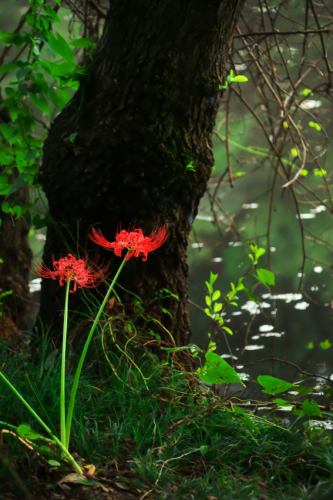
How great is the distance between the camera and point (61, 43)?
1677 millimetres

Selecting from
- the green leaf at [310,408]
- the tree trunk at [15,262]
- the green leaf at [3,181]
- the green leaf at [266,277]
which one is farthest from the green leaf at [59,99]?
the green leaf at [310,408]

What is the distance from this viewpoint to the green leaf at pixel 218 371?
4.37 feet

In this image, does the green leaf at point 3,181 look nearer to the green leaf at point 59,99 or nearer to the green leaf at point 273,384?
the green leaf at point 59,99

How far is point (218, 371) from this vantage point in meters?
1.35

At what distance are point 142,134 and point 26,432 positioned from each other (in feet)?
3.77

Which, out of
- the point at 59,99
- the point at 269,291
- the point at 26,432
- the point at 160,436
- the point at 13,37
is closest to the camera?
the point at 26,432

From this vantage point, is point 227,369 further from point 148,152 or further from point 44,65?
point 44,65

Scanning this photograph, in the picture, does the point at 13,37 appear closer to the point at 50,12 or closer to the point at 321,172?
the point at 50,12

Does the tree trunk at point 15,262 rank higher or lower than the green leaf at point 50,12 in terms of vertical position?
lower

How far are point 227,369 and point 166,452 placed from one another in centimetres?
31

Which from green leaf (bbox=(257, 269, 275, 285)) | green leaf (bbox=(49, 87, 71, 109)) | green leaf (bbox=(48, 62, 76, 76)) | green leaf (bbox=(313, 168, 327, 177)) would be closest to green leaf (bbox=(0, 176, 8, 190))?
green leaf (bbox=(49, 87, 71, 109))

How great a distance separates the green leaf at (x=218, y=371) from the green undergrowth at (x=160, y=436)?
0.10 m

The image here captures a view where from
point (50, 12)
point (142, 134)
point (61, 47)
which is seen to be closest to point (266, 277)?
point (142, 134)

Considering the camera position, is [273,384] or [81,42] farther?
[81,42]
